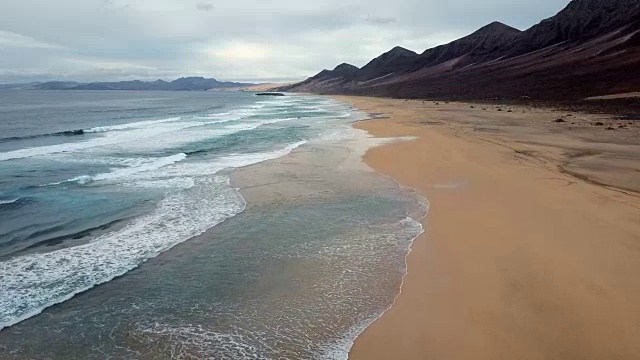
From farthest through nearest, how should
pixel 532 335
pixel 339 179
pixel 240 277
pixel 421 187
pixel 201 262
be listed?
pixel 339 179 → pixel 421 187 → pixel 201 262 → pixel 240 277 → pixel 532 335

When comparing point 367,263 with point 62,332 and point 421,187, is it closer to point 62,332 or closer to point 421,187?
point 62,332

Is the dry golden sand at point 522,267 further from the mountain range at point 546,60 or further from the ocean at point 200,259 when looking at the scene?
the mountain range at point 546,60

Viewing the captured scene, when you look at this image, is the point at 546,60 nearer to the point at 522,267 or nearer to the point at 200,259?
the point at 522,267

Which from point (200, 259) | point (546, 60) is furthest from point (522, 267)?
point (546, 60)

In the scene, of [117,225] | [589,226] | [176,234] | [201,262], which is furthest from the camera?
[117,225]

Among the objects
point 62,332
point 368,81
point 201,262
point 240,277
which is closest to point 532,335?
point 240,277

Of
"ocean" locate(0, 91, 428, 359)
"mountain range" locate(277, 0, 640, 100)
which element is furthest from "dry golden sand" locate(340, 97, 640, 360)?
"mountain range" locate(277, 0, 640, 100)

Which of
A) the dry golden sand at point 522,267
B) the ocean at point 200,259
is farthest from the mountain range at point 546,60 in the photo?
the ocean at point 200,259
